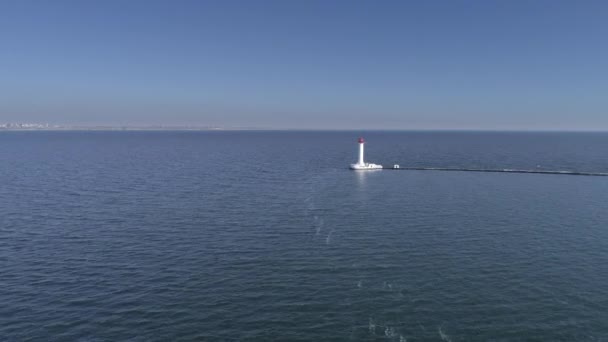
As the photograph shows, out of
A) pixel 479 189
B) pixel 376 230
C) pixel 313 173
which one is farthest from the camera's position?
pixel 313 173

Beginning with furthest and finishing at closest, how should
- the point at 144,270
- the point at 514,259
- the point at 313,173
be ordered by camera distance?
1. the point at 313,173
2. the point at 514,259
3. the point at 144,270

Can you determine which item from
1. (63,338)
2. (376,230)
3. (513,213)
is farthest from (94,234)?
(513,213)

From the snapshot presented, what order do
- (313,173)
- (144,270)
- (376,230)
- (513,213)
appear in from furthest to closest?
(313,173) → (513,213) → (376,230) → (144,270)

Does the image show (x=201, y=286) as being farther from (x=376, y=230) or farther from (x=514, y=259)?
(x=514, y=259)

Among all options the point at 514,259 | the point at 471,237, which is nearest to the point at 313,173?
the point at 471,237

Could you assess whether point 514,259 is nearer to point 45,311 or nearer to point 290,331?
point 290,331

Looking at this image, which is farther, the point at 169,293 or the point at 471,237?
the point at 471,237
